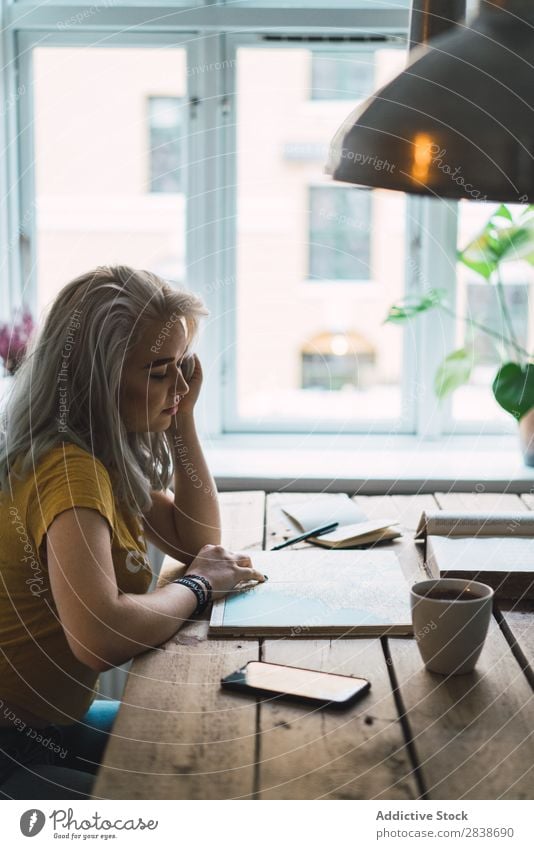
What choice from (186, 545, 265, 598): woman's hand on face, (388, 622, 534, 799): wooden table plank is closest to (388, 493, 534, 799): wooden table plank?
(388, 622, 534, 799): wooden table plank

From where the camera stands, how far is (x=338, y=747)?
0.85 meters

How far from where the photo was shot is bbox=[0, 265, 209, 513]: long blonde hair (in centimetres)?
123

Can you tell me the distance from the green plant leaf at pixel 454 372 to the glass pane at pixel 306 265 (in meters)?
0.21

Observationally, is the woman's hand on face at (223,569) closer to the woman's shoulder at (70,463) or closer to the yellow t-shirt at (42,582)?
the yellow t-shirt at (42,582)

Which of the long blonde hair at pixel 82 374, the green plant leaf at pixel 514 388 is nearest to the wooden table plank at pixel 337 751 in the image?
the long blonde hair at pixel 82 374

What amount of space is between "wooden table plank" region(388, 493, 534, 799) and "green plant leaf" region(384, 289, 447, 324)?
1196 mm

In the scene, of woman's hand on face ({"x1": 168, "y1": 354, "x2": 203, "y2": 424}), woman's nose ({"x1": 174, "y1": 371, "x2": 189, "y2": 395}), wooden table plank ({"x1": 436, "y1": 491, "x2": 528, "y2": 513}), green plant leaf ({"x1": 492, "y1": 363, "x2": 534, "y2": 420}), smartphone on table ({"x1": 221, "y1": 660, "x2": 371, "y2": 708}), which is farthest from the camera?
green plant leaf ({"x1": 492, "y1": 363, "x2": 534, "y2": 420})

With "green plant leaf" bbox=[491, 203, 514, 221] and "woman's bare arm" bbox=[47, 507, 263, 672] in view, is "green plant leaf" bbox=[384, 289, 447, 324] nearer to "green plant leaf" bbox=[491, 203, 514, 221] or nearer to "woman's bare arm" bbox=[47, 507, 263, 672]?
"green plant leaf" bbox=[491, 203, 514, 221]

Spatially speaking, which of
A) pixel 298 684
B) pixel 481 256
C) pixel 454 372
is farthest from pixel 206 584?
pixel 481 256

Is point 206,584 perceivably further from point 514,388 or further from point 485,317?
point 485,317

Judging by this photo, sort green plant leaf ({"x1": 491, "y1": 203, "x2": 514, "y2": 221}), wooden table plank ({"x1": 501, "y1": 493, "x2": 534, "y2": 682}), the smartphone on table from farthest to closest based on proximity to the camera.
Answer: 1. green plant leaf ({"x1": 491, "y1": 203, "x2": 514, "y2": 221})
2. wooden table plank ({"x1": 501, "y1": 493, "x2": 534, "y2": 682})
3. the smartphone on table

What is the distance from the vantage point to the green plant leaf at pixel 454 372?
2.25 metres

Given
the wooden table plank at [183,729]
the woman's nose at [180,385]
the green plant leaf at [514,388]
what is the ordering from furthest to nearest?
1. the green plant leaf at [514,388]
2. the woman's nose at [180,385]
3. the wooden table plank at [183,729]
